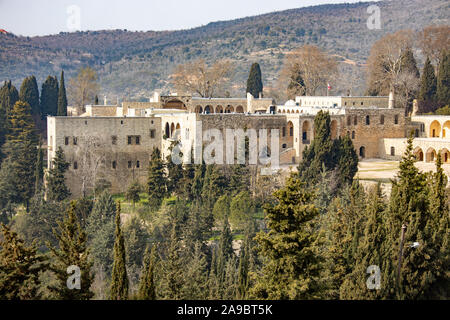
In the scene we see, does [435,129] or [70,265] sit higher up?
[435,129]

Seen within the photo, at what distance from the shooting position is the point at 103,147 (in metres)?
41.4

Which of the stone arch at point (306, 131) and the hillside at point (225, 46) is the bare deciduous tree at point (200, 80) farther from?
the hillside at point (225, 46)

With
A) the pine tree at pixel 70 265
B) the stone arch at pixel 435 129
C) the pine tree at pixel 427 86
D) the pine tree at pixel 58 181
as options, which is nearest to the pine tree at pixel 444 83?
the pine tree at pixel 427 86

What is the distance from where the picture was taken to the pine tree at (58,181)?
130ft

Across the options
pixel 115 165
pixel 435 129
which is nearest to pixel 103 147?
pixel 115 165

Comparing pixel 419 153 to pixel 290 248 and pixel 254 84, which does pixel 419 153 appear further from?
pixel 290 248

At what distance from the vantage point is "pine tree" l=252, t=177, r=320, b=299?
736 inches

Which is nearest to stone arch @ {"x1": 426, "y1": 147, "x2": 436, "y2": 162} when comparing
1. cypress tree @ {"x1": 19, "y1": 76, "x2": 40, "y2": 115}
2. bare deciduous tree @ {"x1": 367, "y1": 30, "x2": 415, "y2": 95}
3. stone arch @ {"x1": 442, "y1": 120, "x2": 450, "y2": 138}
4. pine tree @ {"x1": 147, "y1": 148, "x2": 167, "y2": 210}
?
stone arch @ {"x1": 442, "y1": 120, "x2": 450, "y2": 138}

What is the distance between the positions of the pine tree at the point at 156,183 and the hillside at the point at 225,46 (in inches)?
1831

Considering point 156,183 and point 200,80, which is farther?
point 200,80

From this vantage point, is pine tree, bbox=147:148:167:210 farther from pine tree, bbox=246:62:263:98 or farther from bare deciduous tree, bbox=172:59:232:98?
bare deciduous tree, bbox=172:59:232:98

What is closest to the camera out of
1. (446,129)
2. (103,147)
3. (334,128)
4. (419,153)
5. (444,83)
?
(103,147)

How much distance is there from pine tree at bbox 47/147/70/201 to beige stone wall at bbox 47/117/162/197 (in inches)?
23.9

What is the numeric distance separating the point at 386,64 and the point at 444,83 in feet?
16.6
